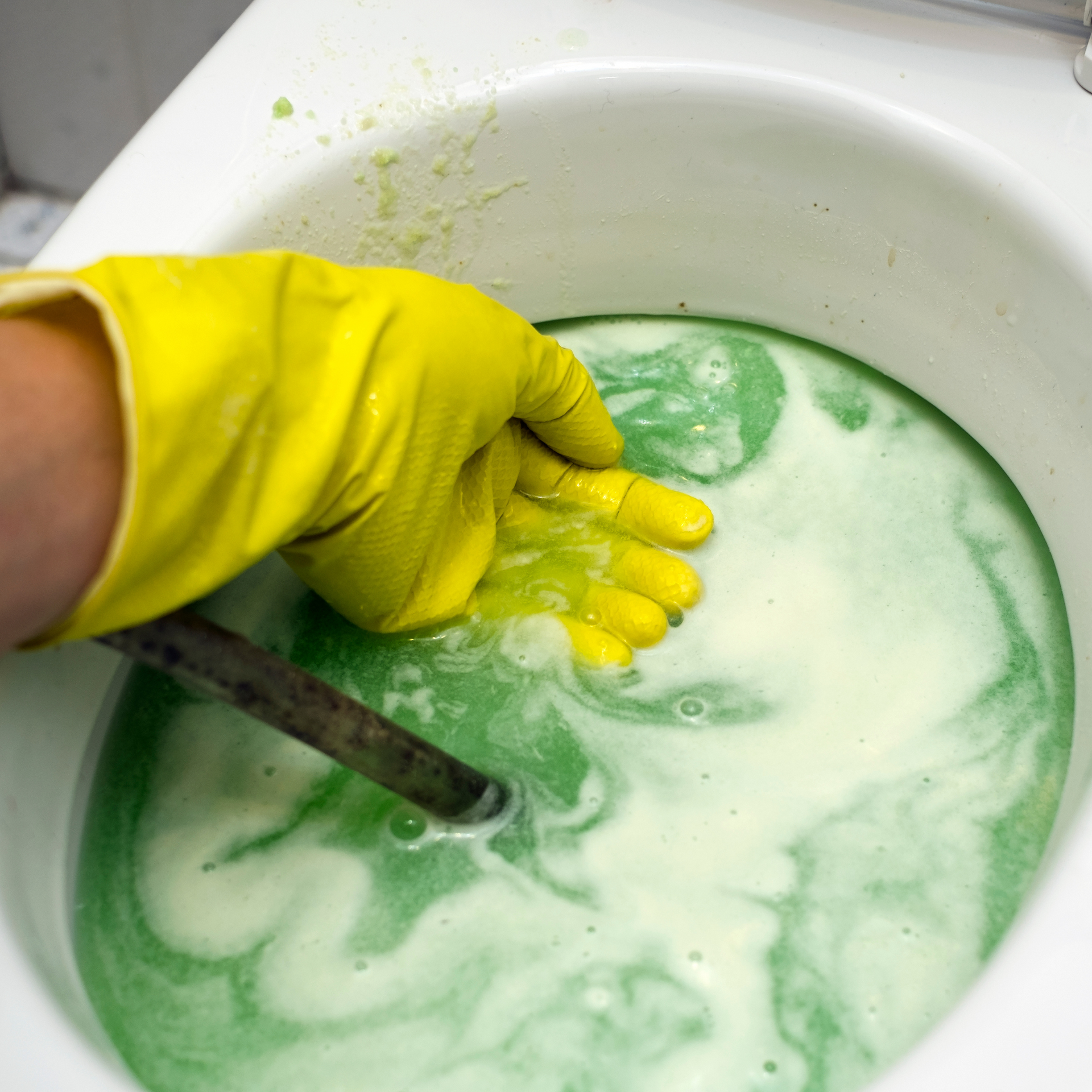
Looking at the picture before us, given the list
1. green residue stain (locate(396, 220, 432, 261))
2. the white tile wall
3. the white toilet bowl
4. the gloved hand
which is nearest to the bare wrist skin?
the gloved hand

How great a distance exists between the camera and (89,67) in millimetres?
1347

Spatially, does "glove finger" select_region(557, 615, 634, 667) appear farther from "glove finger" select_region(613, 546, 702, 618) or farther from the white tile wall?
the white tile wall

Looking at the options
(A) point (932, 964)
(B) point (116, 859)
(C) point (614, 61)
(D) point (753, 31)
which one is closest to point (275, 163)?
(C) point (614, 61)

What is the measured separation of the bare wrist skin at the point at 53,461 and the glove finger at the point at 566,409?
367mm

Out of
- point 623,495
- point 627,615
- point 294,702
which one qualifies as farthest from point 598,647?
point 294,702

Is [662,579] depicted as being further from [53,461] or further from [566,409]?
[53,461]

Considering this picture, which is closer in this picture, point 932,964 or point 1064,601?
point 932,964

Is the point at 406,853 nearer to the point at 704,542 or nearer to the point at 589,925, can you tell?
the point at 589,925

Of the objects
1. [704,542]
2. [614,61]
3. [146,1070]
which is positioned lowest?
[146,1070]

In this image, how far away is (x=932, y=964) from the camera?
771 mm

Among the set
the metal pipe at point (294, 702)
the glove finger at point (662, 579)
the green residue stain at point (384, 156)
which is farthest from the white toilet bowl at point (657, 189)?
the glove finger at point (662, 579)

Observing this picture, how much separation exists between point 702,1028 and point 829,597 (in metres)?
0.43

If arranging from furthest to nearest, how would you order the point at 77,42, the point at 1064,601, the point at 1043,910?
the point at 77,42 → the point at 1064,601 → the point at 1043,910

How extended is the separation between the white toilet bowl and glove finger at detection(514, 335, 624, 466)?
20cm
